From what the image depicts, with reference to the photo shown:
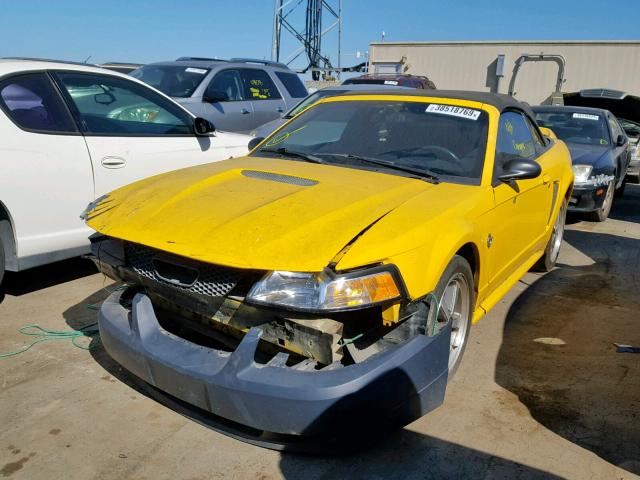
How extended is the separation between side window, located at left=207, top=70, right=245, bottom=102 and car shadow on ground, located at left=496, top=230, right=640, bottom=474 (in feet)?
17.5

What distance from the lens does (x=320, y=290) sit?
87.3 inches

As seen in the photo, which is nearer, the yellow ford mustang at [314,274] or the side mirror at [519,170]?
the yellow ford mustang at [314,274]

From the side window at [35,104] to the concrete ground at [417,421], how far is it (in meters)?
1.25

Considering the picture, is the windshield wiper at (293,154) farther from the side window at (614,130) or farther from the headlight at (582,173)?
the side window at (614,130)

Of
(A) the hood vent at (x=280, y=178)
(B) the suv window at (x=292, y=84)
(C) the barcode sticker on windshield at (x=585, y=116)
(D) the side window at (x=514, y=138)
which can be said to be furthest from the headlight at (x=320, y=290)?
(B) the suv window at (x=292, y=84)

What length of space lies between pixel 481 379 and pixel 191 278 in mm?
1757

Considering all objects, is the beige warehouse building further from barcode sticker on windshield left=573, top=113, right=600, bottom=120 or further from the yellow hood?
the yellow hood

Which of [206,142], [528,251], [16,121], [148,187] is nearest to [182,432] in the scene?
[148,187]

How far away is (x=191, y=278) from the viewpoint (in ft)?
8.20

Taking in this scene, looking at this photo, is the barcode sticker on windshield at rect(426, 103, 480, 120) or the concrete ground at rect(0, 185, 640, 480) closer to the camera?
the concrete ground at rect(0, 185, 640, 480)

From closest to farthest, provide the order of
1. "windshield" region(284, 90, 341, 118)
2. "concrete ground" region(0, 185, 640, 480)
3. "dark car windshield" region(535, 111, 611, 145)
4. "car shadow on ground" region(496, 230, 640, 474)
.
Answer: "concrete ground" region(0, 185, 640, 480) → "car shadow on ground" region(496, 230, 640, 474) → "dark car windshield" region(535, 111, 611, 145) → "windshield" region(284, 90, 341, 118)

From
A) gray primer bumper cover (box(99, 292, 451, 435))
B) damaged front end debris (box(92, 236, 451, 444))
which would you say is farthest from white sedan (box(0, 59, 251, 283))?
gray primer bumper cover (box(99, 292, 451, 435))

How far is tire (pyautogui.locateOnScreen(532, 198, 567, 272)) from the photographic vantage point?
5.09 m

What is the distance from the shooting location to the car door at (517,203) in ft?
11.1
